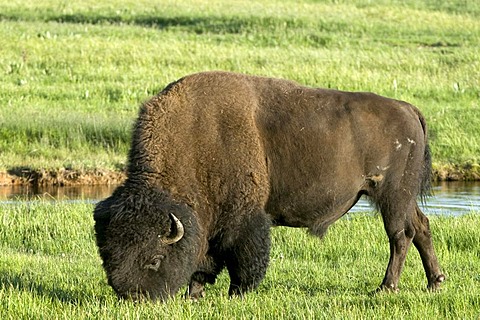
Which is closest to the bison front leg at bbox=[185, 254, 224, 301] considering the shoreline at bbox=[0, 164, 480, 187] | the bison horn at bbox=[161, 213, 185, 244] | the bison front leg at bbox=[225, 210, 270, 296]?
the bison front leg at bbox=[225, 210, 270, 296]

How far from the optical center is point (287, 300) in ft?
26.8

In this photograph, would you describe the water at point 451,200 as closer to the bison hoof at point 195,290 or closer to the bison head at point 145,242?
the bison hoof at point 195,290

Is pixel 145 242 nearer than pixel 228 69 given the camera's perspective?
Yes

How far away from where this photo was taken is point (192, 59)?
2723cm

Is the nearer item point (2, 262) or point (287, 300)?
point (287, 300)

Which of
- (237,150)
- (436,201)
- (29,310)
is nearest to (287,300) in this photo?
(237,150)

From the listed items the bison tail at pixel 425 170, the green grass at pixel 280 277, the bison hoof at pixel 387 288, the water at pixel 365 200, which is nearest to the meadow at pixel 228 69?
the green grass at pixel 280 277

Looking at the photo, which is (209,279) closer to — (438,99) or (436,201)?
(436,201)

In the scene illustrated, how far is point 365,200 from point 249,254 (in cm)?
792

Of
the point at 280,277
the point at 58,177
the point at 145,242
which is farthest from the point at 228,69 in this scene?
the point at 145,242

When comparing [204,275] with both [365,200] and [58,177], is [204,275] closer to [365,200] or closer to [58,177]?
[365,200]

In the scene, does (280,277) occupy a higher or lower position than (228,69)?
higher

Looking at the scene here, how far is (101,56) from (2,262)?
1765cm

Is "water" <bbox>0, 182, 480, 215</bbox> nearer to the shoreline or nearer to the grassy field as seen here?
the shoreline
